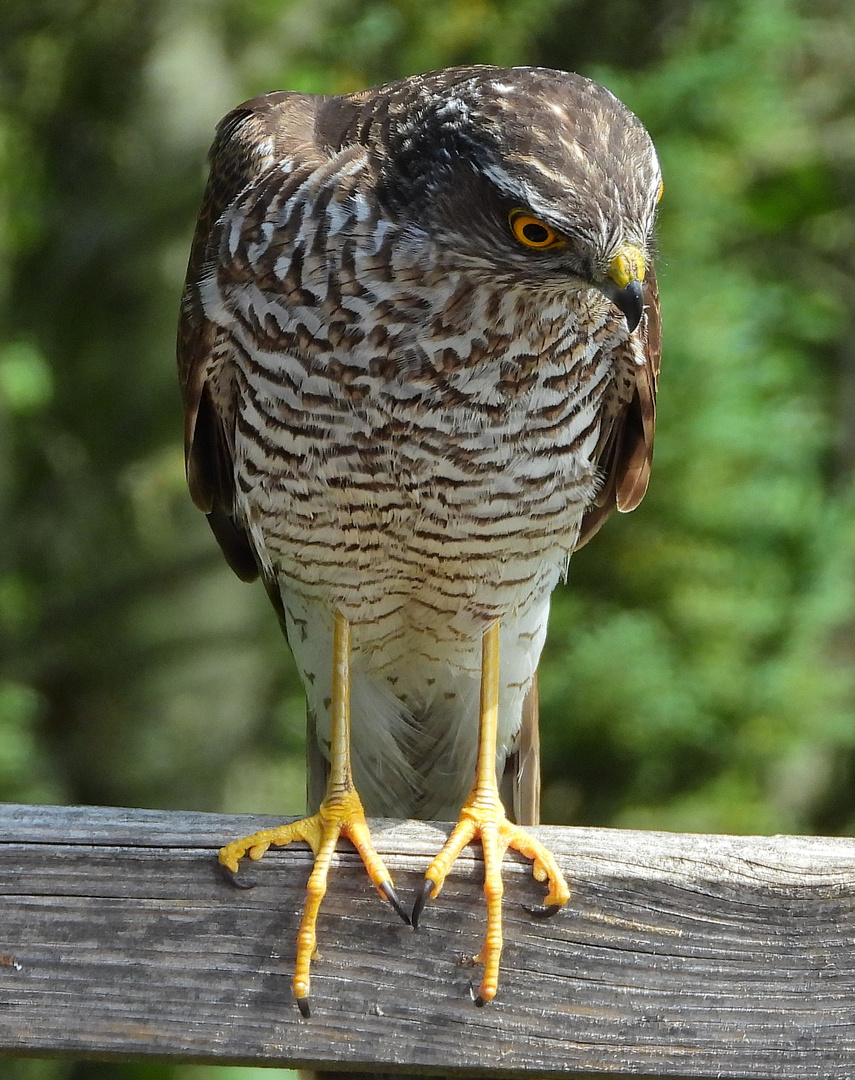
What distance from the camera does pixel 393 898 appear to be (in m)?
1.92

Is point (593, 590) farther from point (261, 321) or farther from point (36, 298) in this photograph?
point (261, 321)

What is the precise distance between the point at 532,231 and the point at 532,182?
0.27ft

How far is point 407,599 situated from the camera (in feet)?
9.05

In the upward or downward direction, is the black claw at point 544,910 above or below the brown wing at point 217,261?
below

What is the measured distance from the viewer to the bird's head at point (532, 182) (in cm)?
196

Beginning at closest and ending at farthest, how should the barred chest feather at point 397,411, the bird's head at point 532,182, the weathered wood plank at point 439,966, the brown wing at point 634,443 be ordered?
the weathered wood plank at point 439,966 < the bird's head at point 532,182 < the barred chest feather at point 397,411 < the brown wing at point 634,443

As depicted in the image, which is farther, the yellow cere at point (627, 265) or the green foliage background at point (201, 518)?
the green foliage background at point (201, 518)

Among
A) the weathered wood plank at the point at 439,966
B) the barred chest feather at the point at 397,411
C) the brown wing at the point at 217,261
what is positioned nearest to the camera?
the weathered wood plank at the point at 439,966

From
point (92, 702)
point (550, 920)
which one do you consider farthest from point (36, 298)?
point (550, 920)

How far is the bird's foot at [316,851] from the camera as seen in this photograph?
1.85 m

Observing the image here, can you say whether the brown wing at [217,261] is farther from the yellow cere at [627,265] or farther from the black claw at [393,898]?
the black claw at [393,898]

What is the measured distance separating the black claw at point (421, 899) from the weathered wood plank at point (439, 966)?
18 millimetres

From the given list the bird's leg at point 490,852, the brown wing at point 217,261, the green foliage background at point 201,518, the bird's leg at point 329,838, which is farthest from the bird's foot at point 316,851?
the green foliage background at point 201,518

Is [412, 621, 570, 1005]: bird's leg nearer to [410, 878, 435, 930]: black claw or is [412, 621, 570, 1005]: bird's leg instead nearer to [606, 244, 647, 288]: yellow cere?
[410, 878, 435, 930]: black claw
